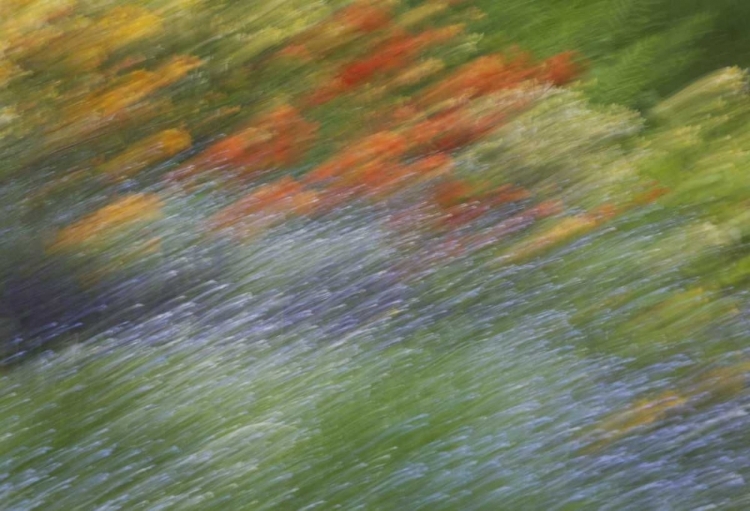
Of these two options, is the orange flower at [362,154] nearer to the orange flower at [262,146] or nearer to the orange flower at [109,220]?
the orange flower at [262,146]

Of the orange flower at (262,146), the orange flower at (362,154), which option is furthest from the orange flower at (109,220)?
the orange flower at (362,154)

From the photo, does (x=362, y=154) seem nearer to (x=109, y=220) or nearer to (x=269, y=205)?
(x=269, y=205)

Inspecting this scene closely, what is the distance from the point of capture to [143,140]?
1228 millimetres

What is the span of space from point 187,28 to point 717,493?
94 centimetres

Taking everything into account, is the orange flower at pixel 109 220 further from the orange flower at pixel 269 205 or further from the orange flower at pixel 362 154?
the orange flower at pixel 362 154

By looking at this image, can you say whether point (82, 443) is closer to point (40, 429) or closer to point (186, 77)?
point (40, 429)

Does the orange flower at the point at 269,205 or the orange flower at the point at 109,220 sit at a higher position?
the orange flower at the point at 109,220

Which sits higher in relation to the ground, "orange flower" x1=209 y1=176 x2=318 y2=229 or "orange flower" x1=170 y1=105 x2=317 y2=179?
"orange flower" x1=170 y1=105 x2=317 y2=179

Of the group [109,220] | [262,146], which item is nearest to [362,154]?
[262,146]

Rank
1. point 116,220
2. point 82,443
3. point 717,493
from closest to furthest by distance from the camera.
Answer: point 717,493 < point 82,443 < point 116,220

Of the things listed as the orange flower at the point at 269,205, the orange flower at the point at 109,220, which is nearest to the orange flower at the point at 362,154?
the orange flower at the point at 269,205

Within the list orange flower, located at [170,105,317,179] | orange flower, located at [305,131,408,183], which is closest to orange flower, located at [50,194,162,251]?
orange flower, located at [170,105,317,179]

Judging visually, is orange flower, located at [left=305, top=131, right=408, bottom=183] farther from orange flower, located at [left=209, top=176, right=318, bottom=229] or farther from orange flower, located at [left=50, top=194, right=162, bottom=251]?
orange flower, located at [left=50, top=194, right=162, bottom=251]

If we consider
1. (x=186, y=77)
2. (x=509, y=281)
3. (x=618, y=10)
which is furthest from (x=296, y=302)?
(x=618, y=10)
